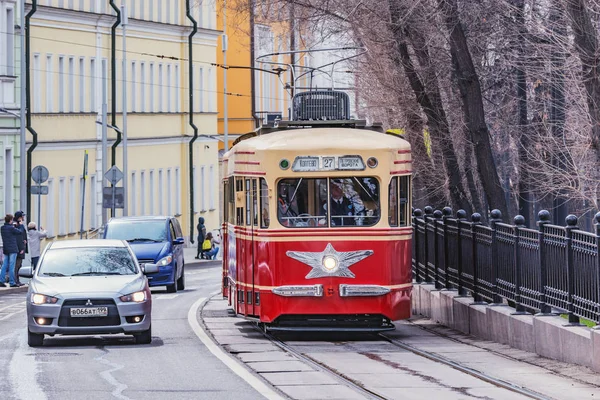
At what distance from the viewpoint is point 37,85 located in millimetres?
57531

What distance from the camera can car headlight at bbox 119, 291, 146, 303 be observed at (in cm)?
2191

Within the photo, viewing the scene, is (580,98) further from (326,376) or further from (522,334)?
(326,376)

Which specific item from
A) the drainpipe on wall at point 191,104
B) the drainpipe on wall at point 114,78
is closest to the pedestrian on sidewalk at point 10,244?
the drainpipe on wall at point 114,78

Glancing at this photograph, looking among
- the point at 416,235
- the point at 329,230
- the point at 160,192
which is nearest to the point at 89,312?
the point at 329,230

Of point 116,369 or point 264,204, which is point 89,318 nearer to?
point 264,204

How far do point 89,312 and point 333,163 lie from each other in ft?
12.2

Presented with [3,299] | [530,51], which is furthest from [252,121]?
[530,51]

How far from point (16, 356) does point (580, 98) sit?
471 inches

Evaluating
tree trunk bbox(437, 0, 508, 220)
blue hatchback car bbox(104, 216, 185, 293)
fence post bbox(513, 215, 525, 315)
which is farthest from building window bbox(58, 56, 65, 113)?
fence post bbox(513, 215, 525, 315)

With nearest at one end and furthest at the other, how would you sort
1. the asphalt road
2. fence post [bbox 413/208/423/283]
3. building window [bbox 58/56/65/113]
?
the asphalt road, fence post [bbox 413/208/423/283], building window [bbox 58/56/65/113]

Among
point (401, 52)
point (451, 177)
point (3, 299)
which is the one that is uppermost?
point (401, 52)

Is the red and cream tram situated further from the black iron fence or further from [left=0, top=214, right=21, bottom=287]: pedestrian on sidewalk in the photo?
[left=0, top=214, right=21, bottom=287]: pedestrian on sidewalk

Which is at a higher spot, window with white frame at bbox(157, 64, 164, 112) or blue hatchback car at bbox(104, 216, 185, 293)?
window with white frame at bbox(157, 64, 164, 112)

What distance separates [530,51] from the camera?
30.4 meters
